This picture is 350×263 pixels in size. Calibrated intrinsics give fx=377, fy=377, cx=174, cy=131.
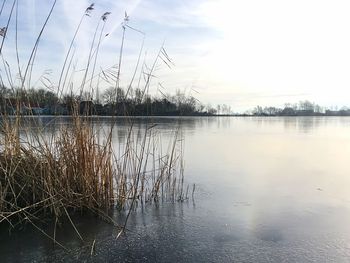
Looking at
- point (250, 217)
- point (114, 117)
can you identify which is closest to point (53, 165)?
point (114, 117)

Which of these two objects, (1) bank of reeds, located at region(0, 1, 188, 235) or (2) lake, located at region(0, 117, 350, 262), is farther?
(1) bank of reeds, located at region(0, 1, 188, 235)

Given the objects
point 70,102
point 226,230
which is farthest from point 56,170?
point 226,230

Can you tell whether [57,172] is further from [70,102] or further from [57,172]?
[70,102]

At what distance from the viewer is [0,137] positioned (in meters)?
4.57

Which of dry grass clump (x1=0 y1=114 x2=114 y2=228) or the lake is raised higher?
dry grass clump (x1=0 y1=114 x2=114 y2=228)

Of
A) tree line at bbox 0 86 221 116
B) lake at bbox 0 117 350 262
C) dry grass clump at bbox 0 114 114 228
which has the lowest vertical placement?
lake at bbox 0 117 350 262

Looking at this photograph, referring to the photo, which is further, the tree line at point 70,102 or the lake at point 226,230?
the tree line at point 70,102

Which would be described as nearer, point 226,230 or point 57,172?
point 226,230

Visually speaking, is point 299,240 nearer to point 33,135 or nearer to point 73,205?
point 73,205

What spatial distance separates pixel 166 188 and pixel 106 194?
4.02 ft

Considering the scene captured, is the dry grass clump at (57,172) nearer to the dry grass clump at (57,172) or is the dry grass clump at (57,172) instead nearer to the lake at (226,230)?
the dry grass clump at (57,172)

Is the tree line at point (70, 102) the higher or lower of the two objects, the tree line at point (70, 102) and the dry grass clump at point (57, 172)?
the higher

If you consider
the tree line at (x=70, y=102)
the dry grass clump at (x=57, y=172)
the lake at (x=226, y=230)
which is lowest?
the lake at (x=226, y=230)

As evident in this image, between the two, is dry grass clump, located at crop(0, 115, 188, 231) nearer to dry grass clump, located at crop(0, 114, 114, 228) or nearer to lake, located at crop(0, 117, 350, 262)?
dry grass clump, located at crop(0, 114, 114, 228)
